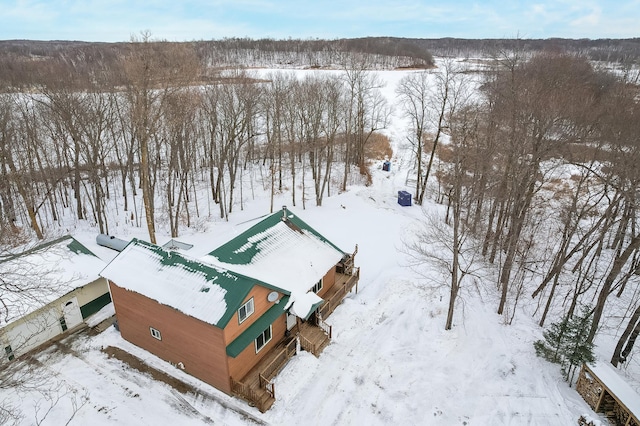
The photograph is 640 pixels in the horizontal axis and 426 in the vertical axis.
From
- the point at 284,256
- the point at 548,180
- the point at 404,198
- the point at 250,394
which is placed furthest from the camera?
the point at 404,198

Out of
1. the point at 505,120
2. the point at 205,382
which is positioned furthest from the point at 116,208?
the point at 505,120

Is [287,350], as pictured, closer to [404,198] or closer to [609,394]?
[609,394]

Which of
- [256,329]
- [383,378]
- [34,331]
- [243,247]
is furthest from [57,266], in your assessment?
[383,378]

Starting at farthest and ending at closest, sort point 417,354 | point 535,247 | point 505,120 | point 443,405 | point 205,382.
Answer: point 535,247, point 505,120, point 417,354, point 205,382, point 443,405

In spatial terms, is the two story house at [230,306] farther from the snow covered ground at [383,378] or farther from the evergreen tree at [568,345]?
the evergreen tree at [568,345]

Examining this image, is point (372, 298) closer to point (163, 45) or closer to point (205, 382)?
point (205, 382)

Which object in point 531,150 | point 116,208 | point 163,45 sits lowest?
point 116,208
